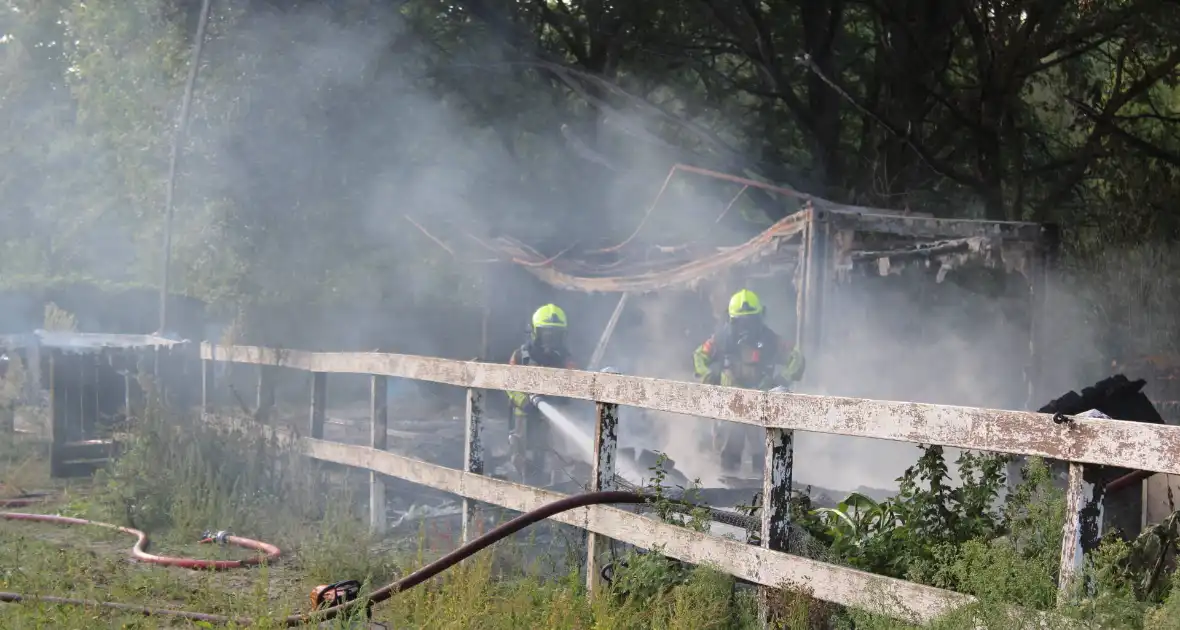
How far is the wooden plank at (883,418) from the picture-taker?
140 inches

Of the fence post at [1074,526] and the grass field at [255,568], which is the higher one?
the fence post at [1074,526]

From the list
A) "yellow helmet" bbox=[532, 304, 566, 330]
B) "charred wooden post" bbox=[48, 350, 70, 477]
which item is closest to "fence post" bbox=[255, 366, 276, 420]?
"charred wooden post" bbox=[48, 350, 70, 477]

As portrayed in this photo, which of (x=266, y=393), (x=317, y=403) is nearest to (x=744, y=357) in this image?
(x=317, y=403)

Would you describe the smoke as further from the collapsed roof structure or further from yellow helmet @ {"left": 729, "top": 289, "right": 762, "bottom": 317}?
yellow helmet @ {"left": 729, "top": 289, "right": 762, "bottom": 317}

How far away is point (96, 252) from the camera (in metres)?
30.9

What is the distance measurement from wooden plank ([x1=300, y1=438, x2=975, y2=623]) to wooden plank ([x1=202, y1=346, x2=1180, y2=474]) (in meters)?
0.50

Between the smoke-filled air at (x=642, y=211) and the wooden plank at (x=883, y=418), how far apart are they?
7.70ft

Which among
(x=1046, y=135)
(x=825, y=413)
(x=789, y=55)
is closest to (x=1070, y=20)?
(x=1046, y=135)

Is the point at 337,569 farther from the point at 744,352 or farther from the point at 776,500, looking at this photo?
the point at 744,352

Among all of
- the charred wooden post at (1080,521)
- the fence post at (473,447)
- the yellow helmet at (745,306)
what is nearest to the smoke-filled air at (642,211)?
the yellow helmet at (745,306)

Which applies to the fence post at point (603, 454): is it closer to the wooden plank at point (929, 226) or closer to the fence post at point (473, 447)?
the fence post at point (473, 447)

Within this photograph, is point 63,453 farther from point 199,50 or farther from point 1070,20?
point 1070,20

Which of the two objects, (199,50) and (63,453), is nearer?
(63,453)

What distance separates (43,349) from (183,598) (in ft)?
18.8
